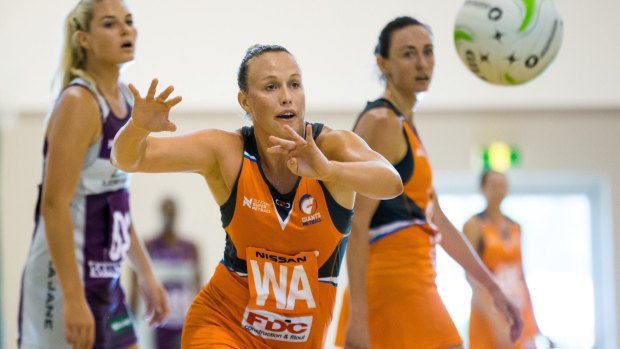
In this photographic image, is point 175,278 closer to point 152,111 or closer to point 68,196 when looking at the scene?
point 68,196

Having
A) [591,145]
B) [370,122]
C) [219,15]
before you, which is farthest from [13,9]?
[370,122]

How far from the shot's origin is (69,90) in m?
3.42

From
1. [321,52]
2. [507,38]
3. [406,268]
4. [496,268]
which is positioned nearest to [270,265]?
[406,268]

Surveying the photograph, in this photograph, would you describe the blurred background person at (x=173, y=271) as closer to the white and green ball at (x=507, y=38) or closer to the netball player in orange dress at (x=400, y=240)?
the netball player in orange dress at (x=400, y=240)

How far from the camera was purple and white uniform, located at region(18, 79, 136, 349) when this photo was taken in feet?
11.2

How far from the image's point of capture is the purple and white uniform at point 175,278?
23.9ft

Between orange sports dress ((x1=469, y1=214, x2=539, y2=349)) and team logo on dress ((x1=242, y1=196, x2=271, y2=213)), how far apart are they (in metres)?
2.56

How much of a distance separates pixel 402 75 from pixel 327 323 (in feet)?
3.80

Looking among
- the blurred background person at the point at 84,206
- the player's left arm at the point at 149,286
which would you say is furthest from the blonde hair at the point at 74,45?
the player's left arm at the point at 149,286

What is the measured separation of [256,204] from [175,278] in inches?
187

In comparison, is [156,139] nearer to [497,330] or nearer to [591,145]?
[497,330]

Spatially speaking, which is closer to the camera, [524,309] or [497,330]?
[497,330]

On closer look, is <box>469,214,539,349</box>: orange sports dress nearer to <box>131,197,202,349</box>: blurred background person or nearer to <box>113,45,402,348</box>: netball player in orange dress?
<box>113,45,402,348</box>: netball player in orange dress

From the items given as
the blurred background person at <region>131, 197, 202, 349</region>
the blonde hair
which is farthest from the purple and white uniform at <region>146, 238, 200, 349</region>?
the blonde hair
